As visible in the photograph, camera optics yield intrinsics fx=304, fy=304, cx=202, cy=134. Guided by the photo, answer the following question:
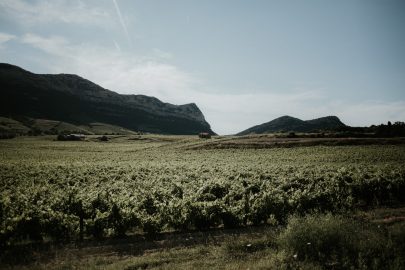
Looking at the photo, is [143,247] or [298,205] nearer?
[143,247]

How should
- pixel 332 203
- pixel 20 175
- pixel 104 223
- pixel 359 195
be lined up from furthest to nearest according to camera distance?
1. pixel 20 175
2. pixel 359 195
3. pixel 332 203
4. pixel 104 223

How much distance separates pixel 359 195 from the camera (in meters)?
21.6

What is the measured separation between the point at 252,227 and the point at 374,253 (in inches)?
249

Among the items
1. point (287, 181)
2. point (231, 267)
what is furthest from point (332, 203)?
point (231, 267)

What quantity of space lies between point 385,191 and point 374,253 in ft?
43.5

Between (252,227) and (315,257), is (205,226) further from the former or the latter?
(315,257)

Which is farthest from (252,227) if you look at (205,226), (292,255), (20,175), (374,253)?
(20,175)

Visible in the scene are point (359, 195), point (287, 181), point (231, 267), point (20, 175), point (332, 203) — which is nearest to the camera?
point (231, 267)

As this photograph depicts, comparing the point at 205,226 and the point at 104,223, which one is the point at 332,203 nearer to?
the point at 205,226

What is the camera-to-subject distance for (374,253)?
10.6m

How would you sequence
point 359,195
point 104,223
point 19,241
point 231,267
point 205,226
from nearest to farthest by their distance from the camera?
point 231,267 < point 19,241 < point 104,223 < point 205,226 < point 359,195

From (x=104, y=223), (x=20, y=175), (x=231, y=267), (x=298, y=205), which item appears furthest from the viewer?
(x=20, y=175)

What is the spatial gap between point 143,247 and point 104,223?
7.86 ft

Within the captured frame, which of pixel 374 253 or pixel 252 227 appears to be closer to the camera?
pixel 374 253
